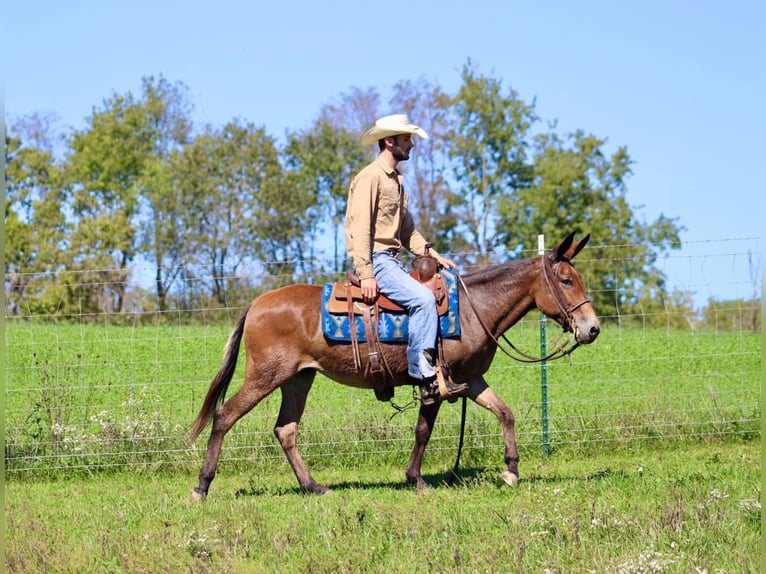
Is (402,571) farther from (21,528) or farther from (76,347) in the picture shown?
(76,347)

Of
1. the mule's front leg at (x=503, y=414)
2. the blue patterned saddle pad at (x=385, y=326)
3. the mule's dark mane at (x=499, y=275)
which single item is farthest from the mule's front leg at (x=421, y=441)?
the mule's dark mane at (x=499, y=275)

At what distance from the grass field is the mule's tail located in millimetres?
660

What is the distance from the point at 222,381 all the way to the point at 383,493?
168cm

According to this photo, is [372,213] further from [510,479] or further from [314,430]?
[314,430]

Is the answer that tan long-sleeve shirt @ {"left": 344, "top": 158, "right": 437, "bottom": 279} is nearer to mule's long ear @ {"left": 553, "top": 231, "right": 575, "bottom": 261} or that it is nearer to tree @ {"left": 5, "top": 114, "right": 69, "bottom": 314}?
mule's long ear @ {"left": 553, "top": 231, "right": 575, "bottom": 261}

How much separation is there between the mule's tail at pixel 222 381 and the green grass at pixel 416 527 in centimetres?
65

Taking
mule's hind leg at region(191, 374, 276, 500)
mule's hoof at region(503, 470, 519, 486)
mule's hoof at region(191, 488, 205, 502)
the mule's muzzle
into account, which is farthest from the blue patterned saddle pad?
mule's hoof at region(191, 488, 205, 502)

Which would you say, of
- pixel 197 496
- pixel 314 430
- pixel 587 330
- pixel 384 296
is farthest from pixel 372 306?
pixel 314 430

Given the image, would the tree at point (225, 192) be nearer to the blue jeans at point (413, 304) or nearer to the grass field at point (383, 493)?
the grass field at point (383, 493)

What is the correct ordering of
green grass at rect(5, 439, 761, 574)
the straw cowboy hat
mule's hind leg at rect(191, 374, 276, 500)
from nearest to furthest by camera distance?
1. green grass at rect(5, 439, 761, 574)
2. the straw cowboy hat
3. mule's hind leg at rect(191, 374, 276, 500)

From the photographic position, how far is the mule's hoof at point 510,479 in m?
7.75

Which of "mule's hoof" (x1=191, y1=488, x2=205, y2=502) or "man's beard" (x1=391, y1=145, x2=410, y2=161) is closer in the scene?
"mule's hoof" (x1=191, y1=488, x2=205, y2=502)

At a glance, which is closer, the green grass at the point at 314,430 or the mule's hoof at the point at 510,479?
the mule's hoof at the point at 510,479

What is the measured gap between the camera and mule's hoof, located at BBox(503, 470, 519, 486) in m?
7.75
